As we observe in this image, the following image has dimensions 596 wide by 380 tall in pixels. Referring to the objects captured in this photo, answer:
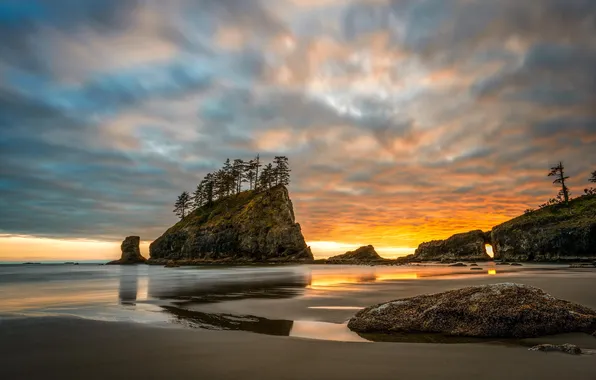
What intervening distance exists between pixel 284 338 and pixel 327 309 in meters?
4.67

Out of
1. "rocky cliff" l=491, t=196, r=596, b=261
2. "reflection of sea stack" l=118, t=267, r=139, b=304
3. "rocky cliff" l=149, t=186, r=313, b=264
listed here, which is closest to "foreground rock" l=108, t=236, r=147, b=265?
"rocky cliff" l=149, t=186, r=313, b=264

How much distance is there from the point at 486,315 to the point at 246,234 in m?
83.4

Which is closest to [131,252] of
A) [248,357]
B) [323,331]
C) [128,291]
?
[128,291]

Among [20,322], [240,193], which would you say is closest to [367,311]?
[20,322]

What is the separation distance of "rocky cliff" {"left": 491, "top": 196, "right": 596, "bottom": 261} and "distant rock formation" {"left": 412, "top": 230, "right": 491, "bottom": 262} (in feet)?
30.7

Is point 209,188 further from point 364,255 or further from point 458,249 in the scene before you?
point 458,249

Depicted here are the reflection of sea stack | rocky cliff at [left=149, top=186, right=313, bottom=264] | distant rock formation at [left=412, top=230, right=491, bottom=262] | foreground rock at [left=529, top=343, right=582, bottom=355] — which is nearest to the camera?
foreground rock at [left=529, top=343, right=582, bottom=355]

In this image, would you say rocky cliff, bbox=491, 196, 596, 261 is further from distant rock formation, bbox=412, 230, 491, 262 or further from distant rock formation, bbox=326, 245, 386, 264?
distant rock formation, bbox=326, 245, 386, 264

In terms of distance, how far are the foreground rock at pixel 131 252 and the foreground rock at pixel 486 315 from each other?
14426 centimetres

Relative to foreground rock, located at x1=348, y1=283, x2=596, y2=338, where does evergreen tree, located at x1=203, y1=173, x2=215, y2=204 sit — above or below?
above

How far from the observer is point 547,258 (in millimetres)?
59438

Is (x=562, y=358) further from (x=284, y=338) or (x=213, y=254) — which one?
(x=213, y=254)

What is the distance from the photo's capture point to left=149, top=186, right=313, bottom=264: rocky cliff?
83.4 meters

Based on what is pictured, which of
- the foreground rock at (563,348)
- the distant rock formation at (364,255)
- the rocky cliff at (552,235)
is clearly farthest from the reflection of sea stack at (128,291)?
the distant rock formation at (364,255)
